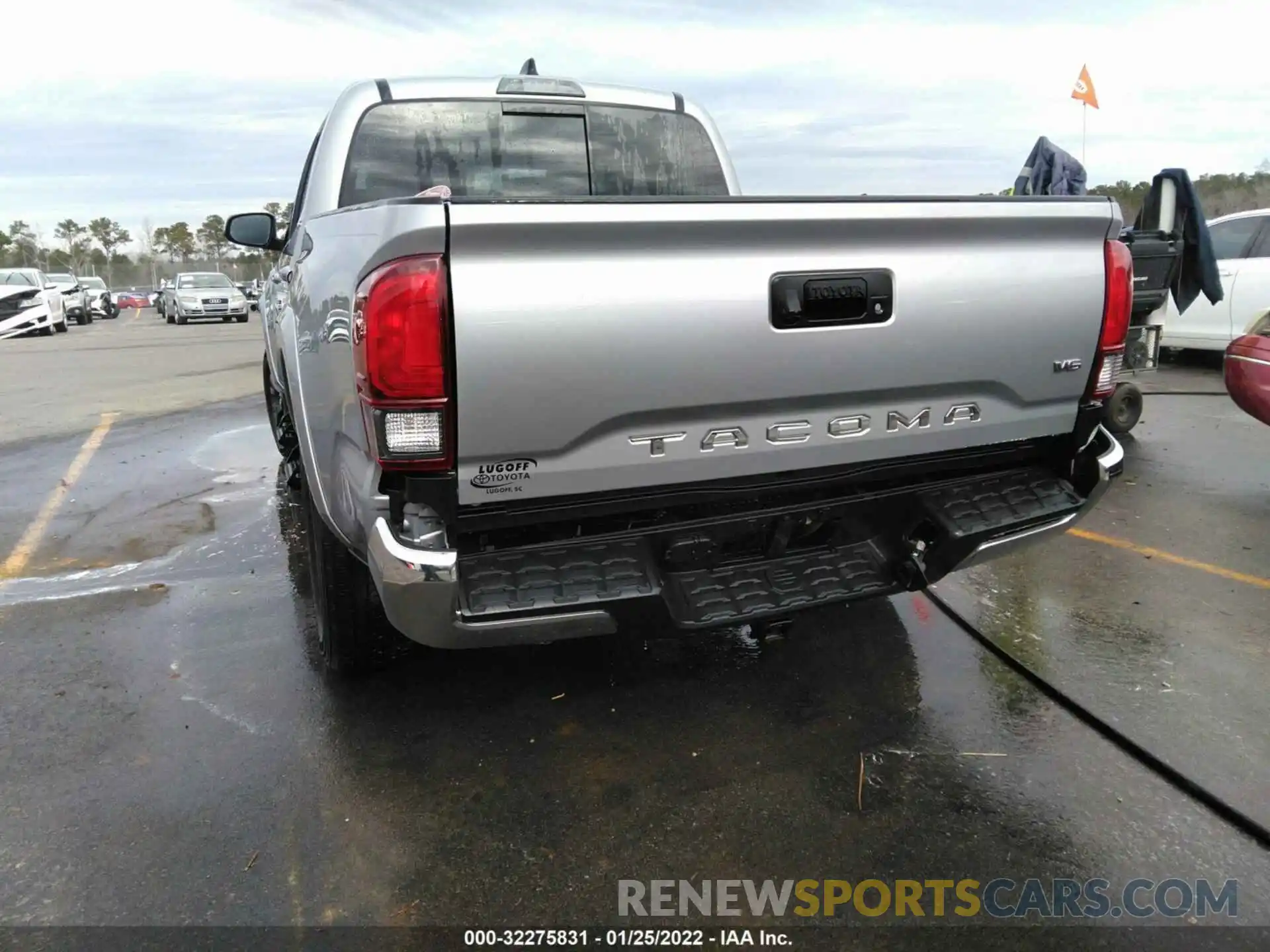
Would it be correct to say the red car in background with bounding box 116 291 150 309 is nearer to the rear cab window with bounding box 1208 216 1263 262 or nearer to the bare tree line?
the bare tree line

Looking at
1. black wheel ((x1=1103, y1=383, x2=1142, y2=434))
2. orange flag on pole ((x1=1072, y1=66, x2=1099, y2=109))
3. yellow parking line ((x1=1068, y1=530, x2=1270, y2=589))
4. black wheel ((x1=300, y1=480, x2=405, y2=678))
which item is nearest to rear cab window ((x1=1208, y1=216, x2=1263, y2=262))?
orange flag on pole ((x1=1072, y1=66, x2=1099, y2=109))

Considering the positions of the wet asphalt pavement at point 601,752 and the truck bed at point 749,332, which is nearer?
the truck bed at point 749,332

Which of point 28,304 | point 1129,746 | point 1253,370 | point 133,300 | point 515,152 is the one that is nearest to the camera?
point 1129,746

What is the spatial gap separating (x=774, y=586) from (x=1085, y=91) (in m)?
10.4

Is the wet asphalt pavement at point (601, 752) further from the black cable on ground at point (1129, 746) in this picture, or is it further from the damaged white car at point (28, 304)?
the damaged white car at point (28, 304)

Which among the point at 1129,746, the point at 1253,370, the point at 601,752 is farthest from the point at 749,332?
the point at 1253,370

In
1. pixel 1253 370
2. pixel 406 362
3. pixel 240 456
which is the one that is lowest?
pixel 240 456

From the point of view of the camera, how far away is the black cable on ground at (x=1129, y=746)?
263 centimetres

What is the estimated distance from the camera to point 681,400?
2.53m

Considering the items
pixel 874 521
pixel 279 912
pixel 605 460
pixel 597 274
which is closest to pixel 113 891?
pixel 279 912

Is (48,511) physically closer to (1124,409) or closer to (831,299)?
(831,299)

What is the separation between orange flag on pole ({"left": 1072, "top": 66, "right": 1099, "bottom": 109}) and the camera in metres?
10.7

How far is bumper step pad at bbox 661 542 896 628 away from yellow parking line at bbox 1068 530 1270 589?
6.10ft

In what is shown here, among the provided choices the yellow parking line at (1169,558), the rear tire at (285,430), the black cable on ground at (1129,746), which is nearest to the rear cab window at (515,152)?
the rear tire at (285,430)
